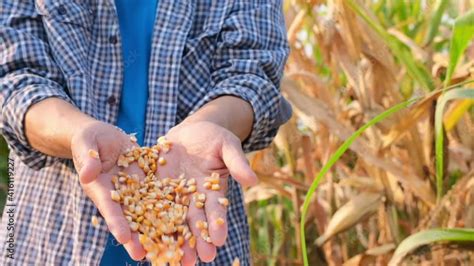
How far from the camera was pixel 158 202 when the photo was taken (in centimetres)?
104

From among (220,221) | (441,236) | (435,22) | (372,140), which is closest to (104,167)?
(220,221)

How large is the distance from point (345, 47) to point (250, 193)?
38 cm

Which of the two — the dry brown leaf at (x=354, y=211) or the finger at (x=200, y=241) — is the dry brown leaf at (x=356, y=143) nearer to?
the dry brown leaf at (x=354, y=211)

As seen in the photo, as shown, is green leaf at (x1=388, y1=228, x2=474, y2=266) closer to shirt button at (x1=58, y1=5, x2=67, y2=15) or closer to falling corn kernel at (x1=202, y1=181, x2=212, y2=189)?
falling corn kernel at (x1=202, y1=181, x2=212, y2=189)

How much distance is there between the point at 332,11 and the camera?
1714mm

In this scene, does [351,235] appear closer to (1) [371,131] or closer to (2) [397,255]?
(1) [371,131]

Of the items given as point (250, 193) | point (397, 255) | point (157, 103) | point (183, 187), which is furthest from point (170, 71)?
point (250, 193)

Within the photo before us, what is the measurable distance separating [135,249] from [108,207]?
54mm

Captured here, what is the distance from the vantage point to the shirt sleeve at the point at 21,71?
1.09m

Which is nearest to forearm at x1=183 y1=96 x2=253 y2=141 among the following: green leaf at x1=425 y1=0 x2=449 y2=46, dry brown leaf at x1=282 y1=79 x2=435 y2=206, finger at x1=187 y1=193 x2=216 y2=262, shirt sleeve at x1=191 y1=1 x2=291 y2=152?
shirt sleeve at x1=191 y1=1 x2=291 y2=152

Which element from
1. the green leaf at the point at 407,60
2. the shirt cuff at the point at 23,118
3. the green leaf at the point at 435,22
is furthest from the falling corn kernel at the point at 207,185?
the green leaf at the point at 435,22

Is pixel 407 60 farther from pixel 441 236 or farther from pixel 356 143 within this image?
pixel 441 236

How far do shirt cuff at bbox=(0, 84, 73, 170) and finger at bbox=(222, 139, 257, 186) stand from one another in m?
0.22

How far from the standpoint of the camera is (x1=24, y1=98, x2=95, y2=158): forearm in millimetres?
1026
